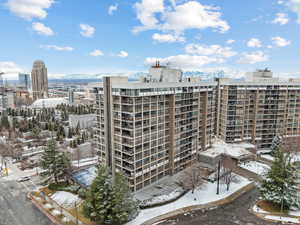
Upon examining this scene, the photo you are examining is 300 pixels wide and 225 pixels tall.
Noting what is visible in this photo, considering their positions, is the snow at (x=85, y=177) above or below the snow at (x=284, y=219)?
above

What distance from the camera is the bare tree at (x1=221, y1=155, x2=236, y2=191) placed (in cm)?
3909

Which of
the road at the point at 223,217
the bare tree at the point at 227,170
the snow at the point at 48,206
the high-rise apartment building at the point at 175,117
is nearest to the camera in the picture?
the road at the point at 223,217

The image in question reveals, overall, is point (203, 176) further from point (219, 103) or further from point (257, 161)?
point (219, 103)

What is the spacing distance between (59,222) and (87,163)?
2257 cm

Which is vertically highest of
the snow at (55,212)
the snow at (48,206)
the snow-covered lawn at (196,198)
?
the snow-covered lawn at (196,198)

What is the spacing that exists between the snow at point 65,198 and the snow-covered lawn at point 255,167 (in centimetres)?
3969

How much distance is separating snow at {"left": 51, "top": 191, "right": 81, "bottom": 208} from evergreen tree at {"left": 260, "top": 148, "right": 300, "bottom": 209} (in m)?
33.1

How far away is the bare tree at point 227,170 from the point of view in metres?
39.1

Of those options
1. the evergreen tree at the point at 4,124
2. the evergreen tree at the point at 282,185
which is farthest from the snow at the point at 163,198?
the evergreen tree at the point at 4,124

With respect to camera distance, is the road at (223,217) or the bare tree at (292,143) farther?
the bare tree at (292,143)

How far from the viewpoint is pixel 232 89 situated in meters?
57.3

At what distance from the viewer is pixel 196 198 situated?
3588 centimetres

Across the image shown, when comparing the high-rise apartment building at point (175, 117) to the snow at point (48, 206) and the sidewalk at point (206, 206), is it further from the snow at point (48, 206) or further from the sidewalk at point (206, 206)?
the snow at point (48, 206)

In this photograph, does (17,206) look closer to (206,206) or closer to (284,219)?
(206,206)
